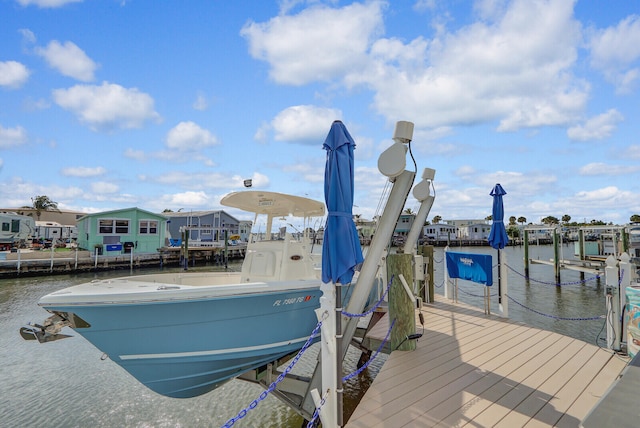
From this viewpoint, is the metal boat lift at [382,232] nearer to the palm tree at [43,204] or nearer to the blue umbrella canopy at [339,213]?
the blue umbrella canopy at [339,213]

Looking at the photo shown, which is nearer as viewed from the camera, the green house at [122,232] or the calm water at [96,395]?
the calm water at [96,395]

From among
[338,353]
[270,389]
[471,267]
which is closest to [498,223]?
[471,267]

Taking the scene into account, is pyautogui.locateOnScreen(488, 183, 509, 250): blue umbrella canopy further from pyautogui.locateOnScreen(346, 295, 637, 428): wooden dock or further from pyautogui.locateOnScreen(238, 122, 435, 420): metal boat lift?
pyautogui.locateOnScreen(238, 122, 435, 420): metal boat lift

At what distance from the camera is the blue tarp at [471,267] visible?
8.40 meters

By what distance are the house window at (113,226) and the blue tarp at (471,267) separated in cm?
3100

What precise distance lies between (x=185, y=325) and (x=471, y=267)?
7.20m

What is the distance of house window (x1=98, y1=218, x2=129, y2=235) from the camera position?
3061 centimetres

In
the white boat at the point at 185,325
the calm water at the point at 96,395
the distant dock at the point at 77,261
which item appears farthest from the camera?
the distant dock at the point at 77,261

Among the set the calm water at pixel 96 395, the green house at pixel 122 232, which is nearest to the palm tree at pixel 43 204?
the green house at pixel 122 232

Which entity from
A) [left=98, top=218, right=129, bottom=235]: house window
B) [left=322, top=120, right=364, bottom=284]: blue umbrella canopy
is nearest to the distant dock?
[left=98, top=218, right=129, bottom=235]: house window

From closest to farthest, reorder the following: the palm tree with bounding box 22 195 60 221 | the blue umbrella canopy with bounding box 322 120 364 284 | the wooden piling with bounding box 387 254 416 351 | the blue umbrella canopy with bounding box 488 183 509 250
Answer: the blue umbrella canopy with bounding box 322 120 364 284 → the wooden piling with bounding box 387 254 416 351 → the blue umbrella canopy with bounding box 488 183 509 250 → the palm tree with bounding box 22 195 60 221

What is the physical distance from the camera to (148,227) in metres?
33.3

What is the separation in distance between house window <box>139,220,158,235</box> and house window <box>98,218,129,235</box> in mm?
1316

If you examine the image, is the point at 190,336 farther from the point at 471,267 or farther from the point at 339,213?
the point at 471,267
